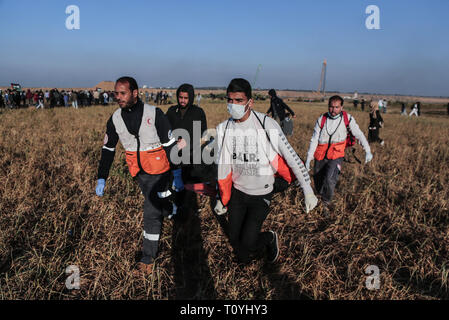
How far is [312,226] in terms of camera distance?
12.8 feet

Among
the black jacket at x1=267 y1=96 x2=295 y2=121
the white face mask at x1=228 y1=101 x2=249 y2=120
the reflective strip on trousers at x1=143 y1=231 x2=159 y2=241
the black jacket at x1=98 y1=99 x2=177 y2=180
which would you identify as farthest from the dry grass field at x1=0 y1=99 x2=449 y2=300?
the black jacket at x1=267 y1=96 x2=295 y2=121

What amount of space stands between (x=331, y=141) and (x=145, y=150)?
298 cm

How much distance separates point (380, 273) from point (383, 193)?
2.50 metres

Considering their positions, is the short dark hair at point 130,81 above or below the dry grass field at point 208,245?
above

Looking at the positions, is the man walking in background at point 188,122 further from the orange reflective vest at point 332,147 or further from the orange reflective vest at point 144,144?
the orange reflective vest at point 332,147

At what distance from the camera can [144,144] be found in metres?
2.95

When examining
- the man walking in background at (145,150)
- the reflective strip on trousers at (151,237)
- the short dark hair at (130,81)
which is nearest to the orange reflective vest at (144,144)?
the man walking in background at (145,150)

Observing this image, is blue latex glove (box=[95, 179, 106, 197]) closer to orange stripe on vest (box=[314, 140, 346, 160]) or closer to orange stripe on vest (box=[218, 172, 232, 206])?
orange stripe on vest (box=[218, 172, 232, 206])

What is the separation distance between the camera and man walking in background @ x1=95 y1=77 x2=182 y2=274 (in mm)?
2875

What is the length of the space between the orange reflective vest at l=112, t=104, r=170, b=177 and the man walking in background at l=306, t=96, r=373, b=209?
2.52 meters

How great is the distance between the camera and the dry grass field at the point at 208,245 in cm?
264

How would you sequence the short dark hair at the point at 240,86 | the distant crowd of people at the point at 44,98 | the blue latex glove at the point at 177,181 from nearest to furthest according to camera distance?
the short dark hair at the point at 240,86 → the blue latex glove at the point at 177,181 → the distant crowd of people at the point at 44,98
